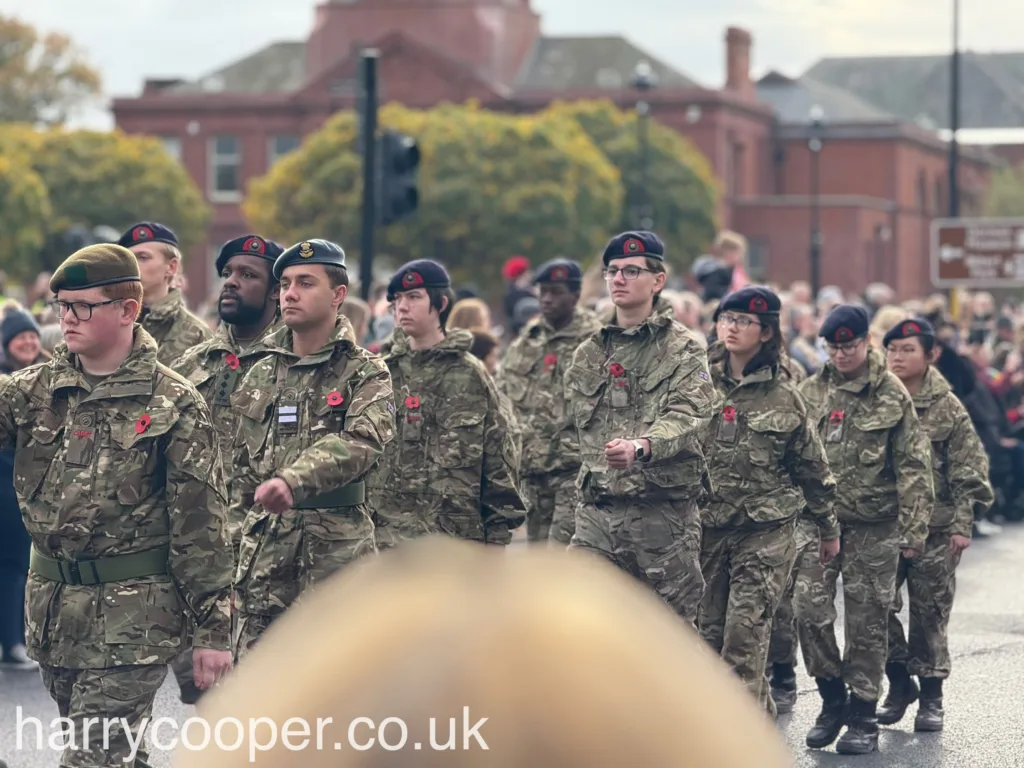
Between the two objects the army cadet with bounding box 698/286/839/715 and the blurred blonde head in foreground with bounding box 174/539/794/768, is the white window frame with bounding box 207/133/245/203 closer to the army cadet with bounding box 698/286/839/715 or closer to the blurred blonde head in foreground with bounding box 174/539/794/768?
the army cadet with bounding box 698/286/839/715

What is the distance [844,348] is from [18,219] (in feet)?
185

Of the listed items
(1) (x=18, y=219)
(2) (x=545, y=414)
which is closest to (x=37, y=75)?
(1) (x=18, y=219)

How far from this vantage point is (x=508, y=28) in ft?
298

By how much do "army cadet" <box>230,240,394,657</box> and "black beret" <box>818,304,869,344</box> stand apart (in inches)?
120

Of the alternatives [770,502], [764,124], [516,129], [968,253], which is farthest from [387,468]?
[764,124]

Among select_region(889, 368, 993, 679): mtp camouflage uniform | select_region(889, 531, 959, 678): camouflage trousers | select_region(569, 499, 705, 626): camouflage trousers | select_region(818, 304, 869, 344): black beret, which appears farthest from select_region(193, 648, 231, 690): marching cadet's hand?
select_region(889, 531, 959, 678): camouflage trousers

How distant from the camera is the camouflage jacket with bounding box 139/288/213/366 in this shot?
8.72m

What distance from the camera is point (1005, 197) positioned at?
332 feet

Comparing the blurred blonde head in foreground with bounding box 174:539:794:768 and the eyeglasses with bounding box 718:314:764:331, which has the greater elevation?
the eyeglasses with bounding box 718:314:764:331

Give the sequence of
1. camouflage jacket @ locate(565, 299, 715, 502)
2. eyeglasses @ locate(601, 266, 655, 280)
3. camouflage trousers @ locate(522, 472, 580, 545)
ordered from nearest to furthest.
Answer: camouflage jacket @ locate(565, 299, 715, 502) < eyeglasses @ locate(601, 266, 655, 280) < camouflage trousers @ locate(522, 472, 580, 545)

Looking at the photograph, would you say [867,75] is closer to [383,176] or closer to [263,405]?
[383,176]

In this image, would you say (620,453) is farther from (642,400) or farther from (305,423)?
(305,423)

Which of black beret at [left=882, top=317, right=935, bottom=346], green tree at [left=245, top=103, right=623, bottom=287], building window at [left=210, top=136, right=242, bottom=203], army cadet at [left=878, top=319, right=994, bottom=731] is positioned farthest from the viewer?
building window at [left=210, top=136, right=242, bottom=203]

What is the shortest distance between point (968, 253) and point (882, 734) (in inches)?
861
